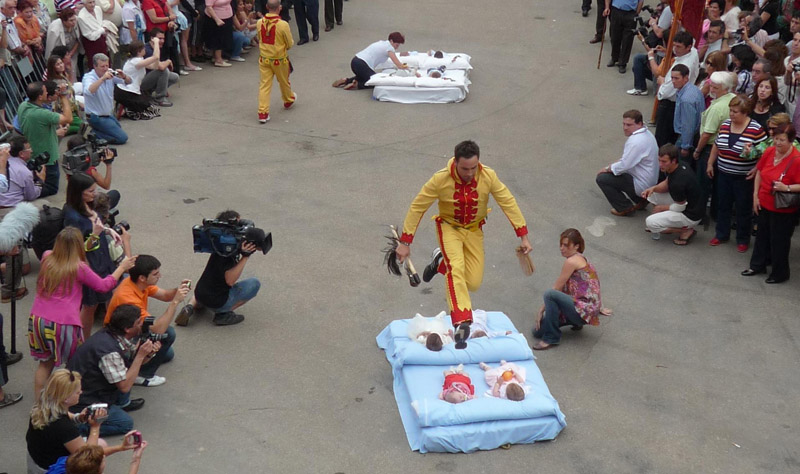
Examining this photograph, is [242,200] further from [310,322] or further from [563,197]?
[563,197]

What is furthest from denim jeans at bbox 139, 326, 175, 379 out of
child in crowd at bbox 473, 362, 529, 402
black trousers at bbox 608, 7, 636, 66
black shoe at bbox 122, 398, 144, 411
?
black trousers at bbox 608, 7, 636, 66

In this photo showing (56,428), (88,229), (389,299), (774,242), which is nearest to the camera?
(56,428)

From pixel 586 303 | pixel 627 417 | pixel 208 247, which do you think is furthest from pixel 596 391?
pixel 208 247

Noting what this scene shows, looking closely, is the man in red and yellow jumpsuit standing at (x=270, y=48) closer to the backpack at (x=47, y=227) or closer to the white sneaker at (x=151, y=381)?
the backpack at (x=47, y=227)

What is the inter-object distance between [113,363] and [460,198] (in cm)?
318

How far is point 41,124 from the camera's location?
10.4 m

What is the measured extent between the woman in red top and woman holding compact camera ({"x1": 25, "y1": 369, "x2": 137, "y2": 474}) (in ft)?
22.6

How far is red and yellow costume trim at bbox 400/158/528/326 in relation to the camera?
7609 mm

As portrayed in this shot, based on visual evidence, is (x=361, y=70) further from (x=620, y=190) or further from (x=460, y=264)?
(x=460, y=264)

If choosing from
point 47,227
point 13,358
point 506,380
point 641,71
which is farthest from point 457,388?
point 641,71

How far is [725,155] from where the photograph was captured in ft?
32.8

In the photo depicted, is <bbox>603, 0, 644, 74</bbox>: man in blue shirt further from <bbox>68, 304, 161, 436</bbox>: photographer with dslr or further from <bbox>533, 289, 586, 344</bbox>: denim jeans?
<bbox>68, 304, 161, 436</bbox>: photographer with dslr

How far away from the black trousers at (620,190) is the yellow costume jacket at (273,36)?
17.9ft

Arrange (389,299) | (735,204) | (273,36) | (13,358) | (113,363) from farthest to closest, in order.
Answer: (273,36)
(735,204)
(389,299)
(13,358)
(113,363)
